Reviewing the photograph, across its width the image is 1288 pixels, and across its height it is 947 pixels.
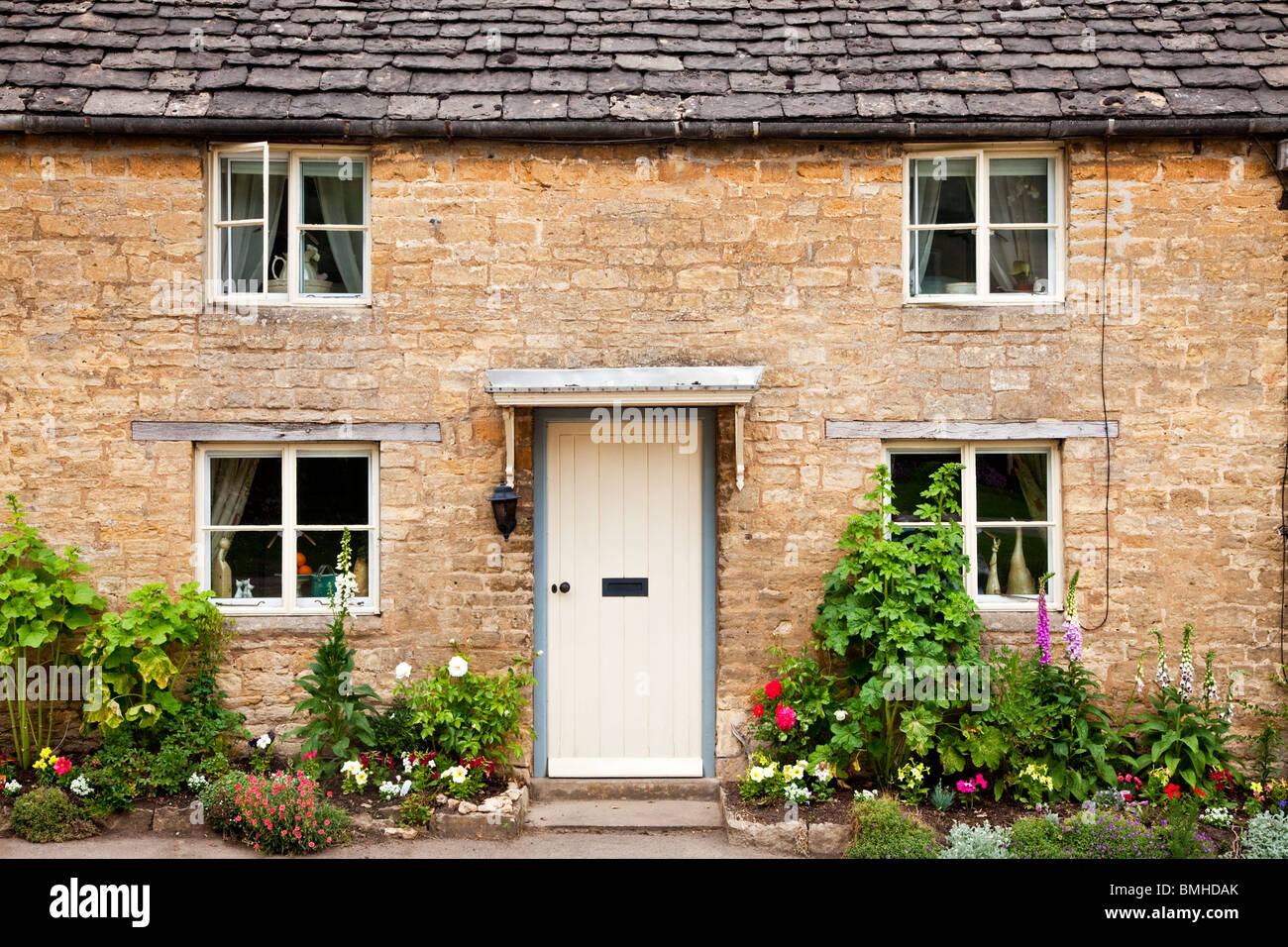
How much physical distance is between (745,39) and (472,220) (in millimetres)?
2472

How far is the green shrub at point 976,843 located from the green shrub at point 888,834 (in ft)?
0.38

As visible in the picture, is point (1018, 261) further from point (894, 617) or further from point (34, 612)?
point (34, 612)

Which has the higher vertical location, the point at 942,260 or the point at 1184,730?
the point at 942,260

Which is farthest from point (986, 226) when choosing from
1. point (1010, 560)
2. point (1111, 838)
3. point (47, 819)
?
point (47, 819)

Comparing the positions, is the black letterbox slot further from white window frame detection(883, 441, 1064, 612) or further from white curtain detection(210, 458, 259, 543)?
white curtain detection(210, 458, 259, 543)

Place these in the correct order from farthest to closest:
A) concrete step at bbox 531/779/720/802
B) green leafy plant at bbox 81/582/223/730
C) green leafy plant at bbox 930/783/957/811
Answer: concrete step at bbox 531/779/720/802, green leafy plant at bbox 81/582/223/730, green leafy plant at bbox 930/783/957/811

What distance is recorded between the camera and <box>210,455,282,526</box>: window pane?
7.58 m

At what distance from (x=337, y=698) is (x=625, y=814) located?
208 centimetres

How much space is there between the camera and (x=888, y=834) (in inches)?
247

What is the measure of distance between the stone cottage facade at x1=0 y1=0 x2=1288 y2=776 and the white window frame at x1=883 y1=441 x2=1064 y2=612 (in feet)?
0.10

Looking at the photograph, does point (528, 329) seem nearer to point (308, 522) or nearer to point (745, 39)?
point (308, 522)

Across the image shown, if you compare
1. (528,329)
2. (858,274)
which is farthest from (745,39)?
(528,329)

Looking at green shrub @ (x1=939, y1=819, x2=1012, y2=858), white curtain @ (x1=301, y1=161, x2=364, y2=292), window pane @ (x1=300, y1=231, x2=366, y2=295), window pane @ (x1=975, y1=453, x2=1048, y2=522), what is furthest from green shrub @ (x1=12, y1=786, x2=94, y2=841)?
window pane @ (x1=975, y1=453, x2=1048, y2=522)

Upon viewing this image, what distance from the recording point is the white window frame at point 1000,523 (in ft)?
24.6
